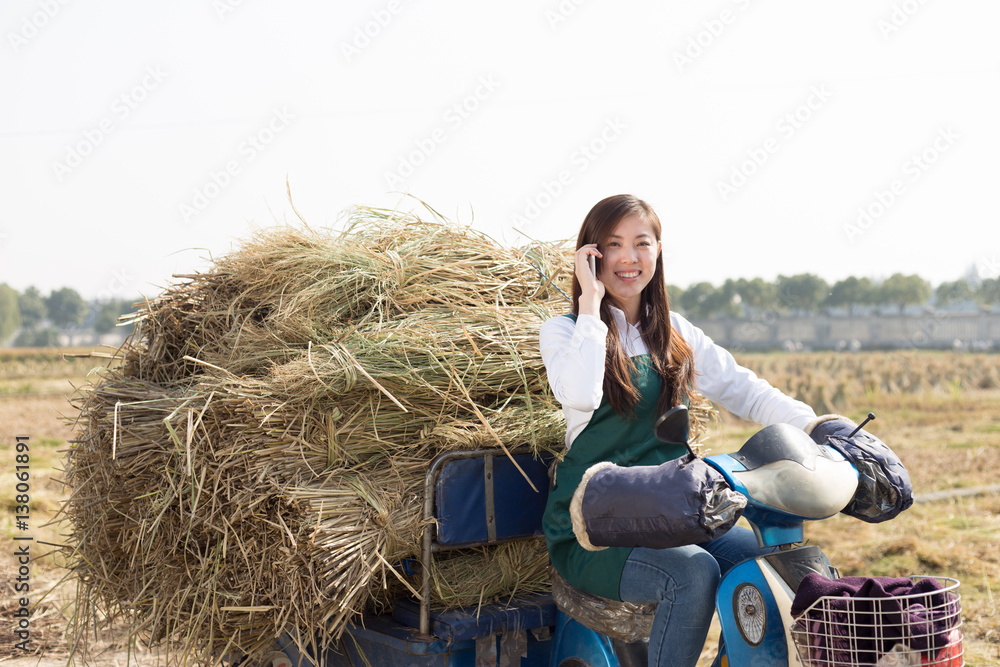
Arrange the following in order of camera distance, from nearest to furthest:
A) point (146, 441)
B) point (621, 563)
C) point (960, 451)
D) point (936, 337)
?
point (621, 563) < point (146, 441) < point (960, 451) < point (936, 337)

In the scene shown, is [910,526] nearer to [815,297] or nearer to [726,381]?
[726,381]

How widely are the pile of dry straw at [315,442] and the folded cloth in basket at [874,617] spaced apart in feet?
3.56

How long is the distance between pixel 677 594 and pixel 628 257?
3.25 feet

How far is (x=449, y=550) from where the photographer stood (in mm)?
2570

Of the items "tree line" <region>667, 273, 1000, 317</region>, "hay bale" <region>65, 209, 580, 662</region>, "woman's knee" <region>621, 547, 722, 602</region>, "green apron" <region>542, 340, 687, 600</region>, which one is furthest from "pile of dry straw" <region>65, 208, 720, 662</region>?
"tree line" <region>667, 273, 1000, 317</region>

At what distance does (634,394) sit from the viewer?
7.63 ft

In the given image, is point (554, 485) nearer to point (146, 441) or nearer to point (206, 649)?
point (206, 649)

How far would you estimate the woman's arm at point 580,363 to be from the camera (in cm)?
218

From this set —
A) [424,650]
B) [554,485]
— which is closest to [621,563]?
[554,485]

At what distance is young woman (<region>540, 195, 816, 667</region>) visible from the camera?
2.06m

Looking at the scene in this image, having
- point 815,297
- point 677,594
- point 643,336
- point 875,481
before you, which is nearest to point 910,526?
point 643,336

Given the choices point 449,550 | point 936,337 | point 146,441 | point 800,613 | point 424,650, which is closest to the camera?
point 800,613

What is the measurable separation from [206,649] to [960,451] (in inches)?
365

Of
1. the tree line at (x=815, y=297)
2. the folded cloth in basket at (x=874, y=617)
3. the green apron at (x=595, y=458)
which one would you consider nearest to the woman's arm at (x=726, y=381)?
the green apron at (x=595, y=458)
